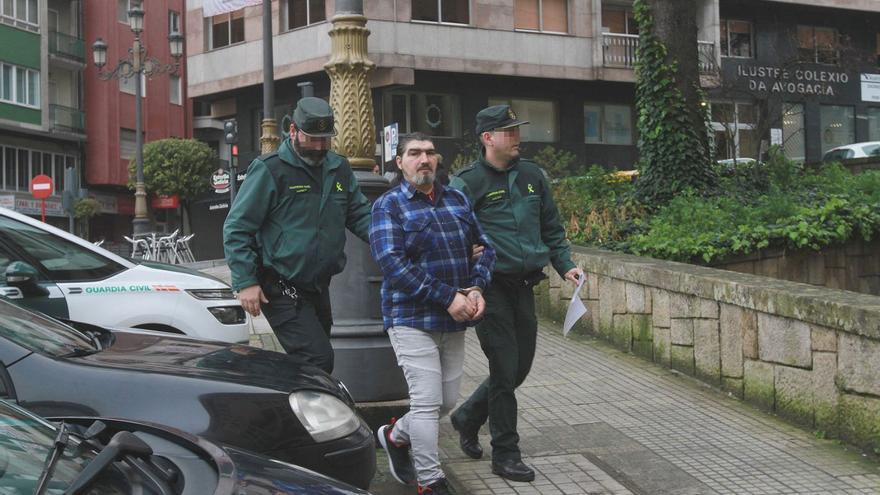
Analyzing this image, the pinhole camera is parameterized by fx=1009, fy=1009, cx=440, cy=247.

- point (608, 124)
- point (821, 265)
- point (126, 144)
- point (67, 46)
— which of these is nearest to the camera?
point (821, 265)

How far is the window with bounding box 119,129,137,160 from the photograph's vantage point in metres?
45.9

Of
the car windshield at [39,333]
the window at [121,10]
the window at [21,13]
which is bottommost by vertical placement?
the car windshield at [39,333]

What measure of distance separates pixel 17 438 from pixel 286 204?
109 inches

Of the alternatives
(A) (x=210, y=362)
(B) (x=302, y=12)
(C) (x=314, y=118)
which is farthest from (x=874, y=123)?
(A) (x=210, y=362)

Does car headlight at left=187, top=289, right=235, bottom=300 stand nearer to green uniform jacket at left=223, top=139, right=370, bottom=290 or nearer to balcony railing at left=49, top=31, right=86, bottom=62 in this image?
green uniform jacket at left=223, top=139, right=370, bottom=290

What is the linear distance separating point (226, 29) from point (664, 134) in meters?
23.4

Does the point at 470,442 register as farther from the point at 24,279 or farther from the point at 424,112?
the point at 424,112

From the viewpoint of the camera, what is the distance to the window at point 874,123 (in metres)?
40.8

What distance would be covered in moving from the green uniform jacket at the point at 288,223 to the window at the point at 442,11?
85.3 feet

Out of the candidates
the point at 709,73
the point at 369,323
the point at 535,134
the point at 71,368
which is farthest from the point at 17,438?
the point at 535,134

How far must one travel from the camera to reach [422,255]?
4863 mm

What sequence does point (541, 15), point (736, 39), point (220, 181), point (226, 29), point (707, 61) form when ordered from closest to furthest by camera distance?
point (707, 61) → point (220, 181) → point (541, 15) → point (226, 29) → point (736, 39)

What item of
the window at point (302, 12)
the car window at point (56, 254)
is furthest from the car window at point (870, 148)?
the car window at point (56, 254)

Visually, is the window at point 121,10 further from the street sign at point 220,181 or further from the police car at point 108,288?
the police car at point 108,288
